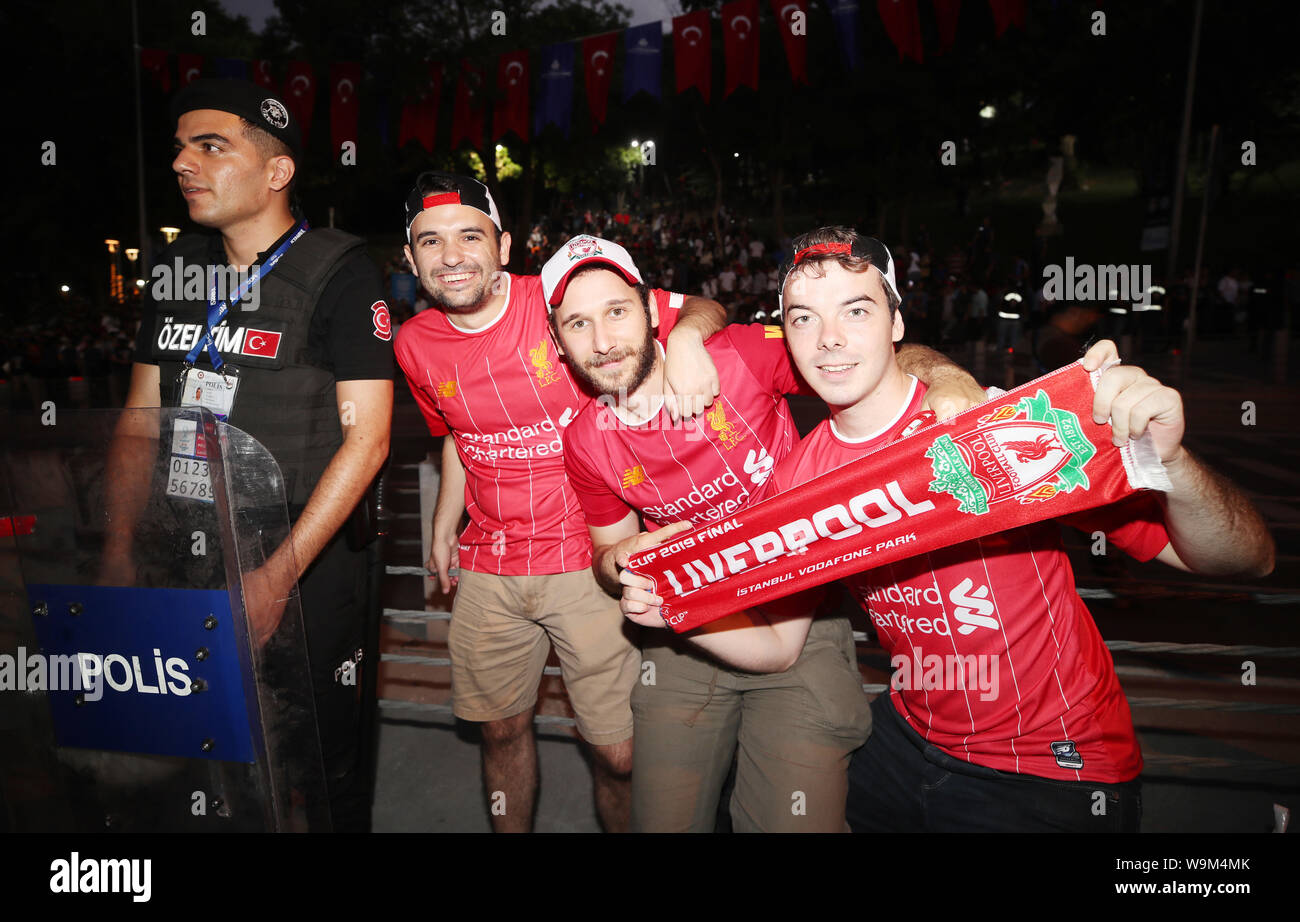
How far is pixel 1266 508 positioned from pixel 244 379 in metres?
8.89

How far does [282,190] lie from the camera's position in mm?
2996

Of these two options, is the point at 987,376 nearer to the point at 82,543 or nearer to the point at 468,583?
the point at 468,583

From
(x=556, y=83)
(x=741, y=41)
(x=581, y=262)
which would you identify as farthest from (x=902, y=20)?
(x=581, y=262)

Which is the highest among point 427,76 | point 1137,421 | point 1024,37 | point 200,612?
point 1024,37

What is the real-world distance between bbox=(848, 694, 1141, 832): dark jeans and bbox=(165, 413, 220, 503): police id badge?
Answer: 205 centimetres

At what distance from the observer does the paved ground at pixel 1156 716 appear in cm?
370

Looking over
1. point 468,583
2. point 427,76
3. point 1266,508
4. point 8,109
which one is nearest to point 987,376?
point 1266,508

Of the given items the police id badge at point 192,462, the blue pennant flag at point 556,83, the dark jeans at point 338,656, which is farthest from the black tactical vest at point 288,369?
the blue pennant flag at point 556,83

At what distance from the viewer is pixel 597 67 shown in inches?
537

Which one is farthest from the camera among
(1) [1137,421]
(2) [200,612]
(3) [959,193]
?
(3) [959,193]

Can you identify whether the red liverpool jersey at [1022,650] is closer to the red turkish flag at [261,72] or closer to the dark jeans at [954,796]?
the dark jeans at [954,796]

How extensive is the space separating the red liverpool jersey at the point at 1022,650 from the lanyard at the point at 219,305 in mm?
2013

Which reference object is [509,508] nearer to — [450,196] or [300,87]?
[450,196]

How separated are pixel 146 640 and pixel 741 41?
1236cm
